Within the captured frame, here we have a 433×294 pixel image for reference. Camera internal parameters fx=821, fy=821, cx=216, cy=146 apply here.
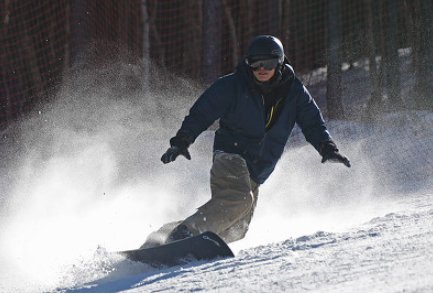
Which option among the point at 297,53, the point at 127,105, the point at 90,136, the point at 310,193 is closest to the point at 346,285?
the point at 310,193

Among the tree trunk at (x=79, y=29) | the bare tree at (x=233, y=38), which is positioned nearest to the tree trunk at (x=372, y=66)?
the bare tree at (x=233, y=38)

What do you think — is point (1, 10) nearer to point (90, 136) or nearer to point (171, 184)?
point (90, 136)

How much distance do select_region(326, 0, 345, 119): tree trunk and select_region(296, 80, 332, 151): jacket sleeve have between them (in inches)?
263

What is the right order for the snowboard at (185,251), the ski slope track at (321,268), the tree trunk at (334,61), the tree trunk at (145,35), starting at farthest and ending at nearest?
the tree trunk at (145,35), the tree trunk at (334,61), the snowboard at (185,251), the ski slope track at (321,268)

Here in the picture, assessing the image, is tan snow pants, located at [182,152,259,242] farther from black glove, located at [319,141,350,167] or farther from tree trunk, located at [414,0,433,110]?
tree trunk, located at [414,0,433,110]

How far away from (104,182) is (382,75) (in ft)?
17.2

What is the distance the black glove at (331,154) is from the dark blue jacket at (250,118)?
6 cm

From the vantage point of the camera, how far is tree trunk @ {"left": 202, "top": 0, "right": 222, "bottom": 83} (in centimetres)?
1229

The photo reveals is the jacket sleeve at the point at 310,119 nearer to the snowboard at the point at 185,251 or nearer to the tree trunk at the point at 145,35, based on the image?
the snowboard at the point at 185,251

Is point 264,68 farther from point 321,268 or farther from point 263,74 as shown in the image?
point 321,268

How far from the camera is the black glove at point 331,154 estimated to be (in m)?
5.54

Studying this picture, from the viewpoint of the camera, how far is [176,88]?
1238 cm

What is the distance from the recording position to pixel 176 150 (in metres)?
5.34

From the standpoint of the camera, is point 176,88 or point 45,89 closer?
point 45,89
